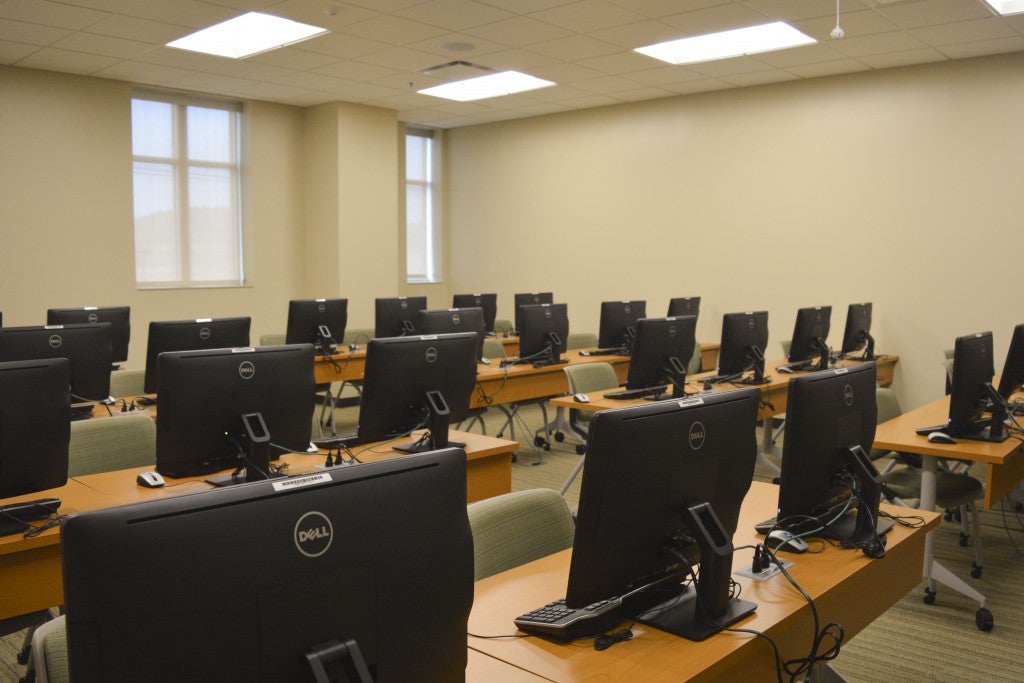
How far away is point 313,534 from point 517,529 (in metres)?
1.18

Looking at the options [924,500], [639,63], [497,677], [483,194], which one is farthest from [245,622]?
[483,194]

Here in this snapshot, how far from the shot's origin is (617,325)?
21.1 feet

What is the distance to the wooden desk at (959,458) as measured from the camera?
3311 mm

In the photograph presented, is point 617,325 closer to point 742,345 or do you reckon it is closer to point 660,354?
point 742,345

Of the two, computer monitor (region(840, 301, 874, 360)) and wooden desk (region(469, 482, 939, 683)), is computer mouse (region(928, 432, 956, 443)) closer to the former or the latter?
wooden desk (region(469, 482, 939, 683))

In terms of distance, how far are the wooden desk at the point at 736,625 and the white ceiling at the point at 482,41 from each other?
4268mm

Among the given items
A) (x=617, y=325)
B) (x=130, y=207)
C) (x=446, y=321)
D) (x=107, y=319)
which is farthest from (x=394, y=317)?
(x=130, y=207)

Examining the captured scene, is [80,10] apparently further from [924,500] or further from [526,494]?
A: [924,500]

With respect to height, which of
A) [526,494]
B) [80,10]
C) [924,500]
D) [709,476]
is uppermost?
[80,10]

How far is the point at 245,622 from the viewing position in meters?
0.95

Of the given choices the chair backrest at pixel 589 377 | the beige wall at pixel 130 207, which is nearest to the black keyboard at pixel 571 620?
the chair backrest at pixel 589 377

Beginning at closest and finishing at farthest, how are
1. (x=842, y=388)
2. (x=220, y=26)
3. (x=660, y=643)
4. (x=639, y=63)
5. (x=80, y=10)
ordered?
(x=660, y=643) < (x=842, y=388) < (x=80, y=10) < (x=220, y=26) < (x=639, y=63)

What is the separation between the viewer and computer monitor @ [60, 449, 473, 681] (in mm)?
887

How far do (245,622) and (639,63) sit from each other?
6.83m
